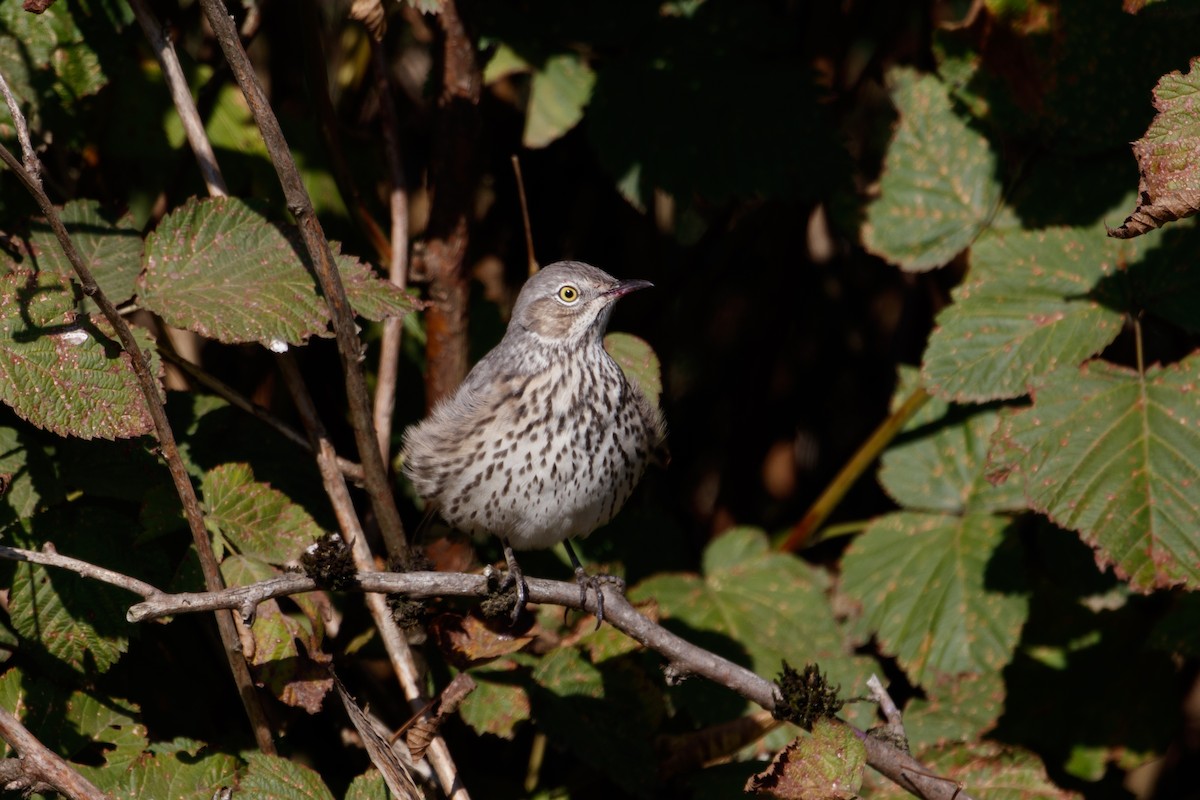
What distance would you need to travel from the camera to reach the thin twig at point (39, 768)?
2.99 m

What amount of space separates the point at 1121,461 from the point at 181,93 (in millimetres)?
3096

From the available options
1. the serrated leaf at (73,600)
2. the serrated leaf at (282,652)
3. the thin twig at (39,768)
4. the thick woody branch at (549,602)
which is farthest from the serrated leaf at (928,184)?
the thin twig at (39,768)

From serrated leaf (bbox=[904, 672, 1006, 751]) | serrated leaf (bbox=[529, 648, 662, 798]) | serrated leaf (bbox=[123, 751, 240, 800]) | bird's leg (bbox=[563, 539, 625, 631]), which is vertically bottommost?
serrated leaf (bbox=[904, 672, 1006, 751])

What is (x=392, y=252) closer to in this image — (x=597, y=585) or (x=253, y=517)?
(x=253, y=517)

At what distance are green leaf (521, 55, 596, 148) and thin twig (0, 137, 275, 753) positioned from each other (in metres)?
1.92

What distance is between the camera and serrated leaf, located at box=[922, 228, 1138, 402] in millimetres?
4145

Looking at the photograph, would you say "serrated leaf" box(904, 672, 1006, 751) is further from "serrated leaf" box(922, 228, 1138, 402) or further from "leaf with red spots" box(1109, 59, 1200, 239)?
"leaf with red spots" box(1109, 59, 1200, 239)

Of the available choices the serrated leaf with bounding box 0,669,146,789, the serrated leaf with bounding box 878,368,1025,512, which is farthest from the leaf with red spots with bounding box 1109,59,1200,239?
the serrated leaf with bounding box 0,669,146,789

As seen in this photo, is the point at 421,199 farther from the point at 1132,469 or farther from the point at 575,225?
the point at 1132,469

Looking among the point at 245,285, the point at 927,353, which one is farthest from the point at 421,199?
the point at 927,353

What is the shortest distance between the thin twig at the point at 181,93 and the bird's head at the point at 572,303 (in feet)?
3.98

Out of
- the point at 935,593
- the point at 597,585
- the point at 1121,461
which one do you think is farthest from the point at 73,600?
the point at 1121,461

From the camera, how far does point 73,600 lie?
3.46 metres

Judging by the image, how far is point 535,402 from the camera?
13.8 ft
